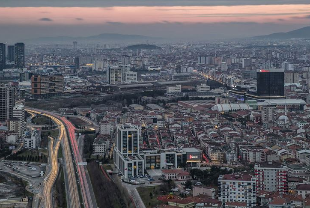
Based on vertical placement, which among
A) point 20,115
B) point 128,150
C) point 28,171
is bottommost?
point 28,171

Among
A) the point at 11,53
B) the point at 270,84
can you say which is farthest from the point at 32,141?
the point at 11,53

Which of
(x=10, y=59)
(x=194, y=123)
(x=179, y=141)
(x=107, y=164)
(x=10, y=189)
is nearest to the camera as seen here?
(x=10, y=189)

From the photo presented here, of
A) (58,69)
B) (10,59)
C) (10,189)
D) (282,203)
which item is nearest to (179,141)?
(10,189)

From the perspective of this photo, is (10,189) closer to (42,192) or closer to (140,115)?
(42,192)

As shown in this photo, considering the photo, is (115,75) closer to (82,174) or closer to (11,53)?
(11,53)

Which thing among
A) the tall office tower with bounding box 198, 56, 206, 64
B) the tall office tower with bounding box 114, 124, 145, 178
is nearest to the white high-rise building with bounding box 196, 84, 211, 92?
the tall office tower with bounding box 114, 124, 145, 178

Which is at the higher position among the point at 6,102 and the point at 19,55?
the point at 19,55
